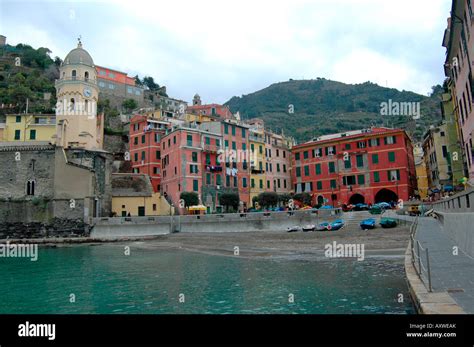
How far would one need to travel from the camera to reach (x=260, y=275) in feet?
59.3

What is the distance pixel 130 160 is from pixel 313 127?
10060cm

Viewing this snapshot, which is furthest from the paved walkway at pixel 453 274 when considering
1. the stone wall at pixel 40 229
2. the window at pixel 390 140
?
the stone wall at pixel 40 229

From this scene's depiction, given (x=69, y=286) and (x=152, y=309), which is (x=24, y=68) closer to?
(x=69, y=286)

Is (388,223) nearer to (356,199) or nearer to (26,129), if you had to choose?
(356,199)

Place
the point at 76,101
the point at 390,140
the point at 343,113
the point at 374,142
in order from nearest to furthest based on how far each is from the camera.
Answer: the point at 76,101
the point at 390,140
the point at 374,142
the point at 343,113

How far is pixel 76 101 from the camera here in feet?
178

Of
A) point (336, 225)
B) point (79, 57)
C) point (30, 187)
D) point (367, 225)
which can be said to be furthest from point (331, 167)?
point (30, 187)

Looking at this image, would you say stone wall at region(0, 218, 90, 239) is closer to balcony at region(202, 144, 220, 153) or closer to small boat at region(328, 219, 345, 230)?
balcony at region(202, 144, 220, 153)

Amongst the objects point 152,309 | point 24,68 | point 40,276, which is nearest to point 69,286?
point 40,276

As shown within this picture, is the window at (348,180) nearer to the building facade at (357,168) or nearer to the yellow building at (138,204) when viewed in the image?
the building facade at (357,168)

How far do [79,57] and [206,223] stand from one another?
3422 centimetres

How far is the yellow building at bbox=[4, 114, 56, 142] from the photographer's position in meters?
59.6

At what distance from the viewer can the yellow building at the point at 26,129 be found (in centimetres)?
5962

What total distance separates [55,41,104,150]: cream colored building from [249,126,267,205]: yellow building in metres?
26.7
